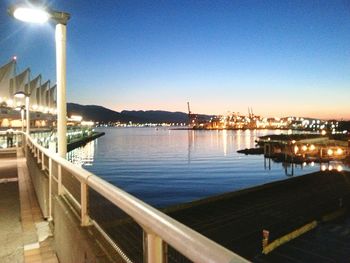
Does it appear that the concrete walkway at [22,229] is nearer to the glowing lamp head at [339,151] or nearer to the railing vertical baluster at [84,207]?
the railing vertical baluster at [84,207]

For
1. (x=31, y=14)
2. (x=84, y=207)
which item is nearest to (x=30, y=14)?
(x=31, y=14)

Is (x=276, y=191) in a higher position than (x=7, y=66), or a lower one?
lower

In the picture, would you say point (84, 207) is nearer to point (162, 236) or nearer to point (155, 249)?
point (155, 249)

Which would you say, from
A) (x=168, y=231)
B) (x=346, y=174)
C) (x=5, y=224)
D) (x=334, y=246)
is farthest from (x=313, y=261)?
(x=346, y=174)

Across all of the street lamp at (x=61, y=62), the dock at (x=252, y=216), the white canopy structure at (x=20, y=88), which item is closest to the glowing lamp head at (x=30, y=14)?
the street lamp at (x=61, y=62)

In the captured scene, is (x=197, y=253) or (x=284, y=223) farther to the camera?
(x=284, y=223)

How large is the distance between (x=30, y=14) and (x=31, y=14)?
2cm

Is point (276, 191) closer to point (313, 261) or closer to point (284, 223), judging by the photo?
point (284, 223)

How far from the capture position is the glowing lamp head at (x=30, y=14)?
6325 mm

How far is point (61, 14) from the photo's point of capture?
269 inches

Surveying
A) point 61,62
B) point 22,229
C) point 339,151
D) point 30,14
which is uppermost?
point 30,14

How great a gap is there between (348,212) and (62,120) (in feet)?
78.9

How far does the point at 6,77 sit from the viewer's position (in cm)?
9250

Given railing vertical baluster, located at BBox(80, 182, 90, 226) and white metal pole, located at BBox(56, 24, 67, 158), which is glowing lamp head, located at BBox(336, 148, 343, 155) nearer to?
white metal pole, located at BBox(56, 24, 67, 158)
